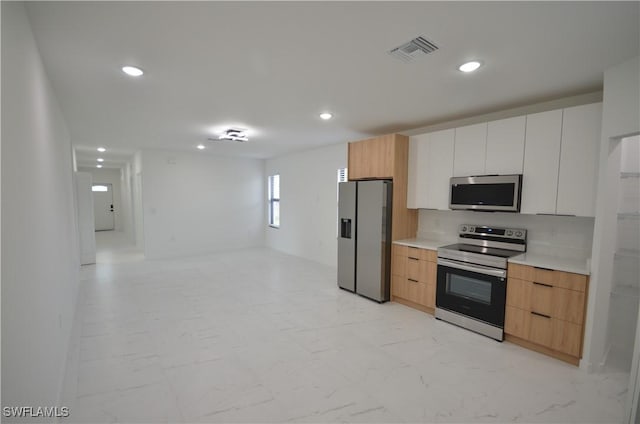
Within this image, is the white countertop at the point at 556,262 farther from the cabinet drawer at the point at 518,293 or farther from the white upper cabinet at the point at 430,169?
the white upper cabinet at the point at 430,169

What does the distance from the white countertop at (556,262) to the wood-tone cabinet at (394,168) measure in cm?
150

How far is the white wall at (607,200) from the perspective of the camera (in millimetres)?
2277

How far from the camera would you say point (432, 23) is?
1.79 meters

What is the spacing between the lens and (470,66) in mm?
2352

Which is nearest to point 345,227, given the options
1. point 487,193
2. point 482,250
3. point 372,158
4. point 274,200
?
point 372,158

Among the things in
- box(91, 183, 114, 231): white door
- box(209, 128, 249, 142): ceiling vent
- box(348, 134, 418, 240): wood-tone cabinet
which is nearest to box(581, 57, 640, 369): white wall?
box(348, 134, 418, 240): wood-tone cabinet

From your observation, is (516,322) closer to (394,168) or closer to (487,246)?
(487,246)

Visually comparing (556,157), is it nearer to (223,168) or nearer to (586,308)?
(586,308)

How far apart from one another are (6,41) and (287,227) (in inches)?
254

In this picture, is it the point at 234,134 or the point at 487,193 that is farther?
the point at 234,134

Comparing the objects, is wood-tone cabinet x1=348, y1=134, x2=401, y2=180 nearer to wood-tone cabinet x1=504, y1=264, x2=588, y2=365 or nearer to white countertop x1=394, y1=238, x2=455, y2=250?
white countertop x1=394, y1=238, x2=455, y2=250

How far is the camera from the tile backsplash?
299cm

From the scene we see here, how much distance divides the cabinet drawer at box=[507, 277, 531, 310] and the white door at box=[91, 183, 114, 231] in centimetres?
1390

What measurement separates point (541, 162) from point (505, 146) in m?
0.39
